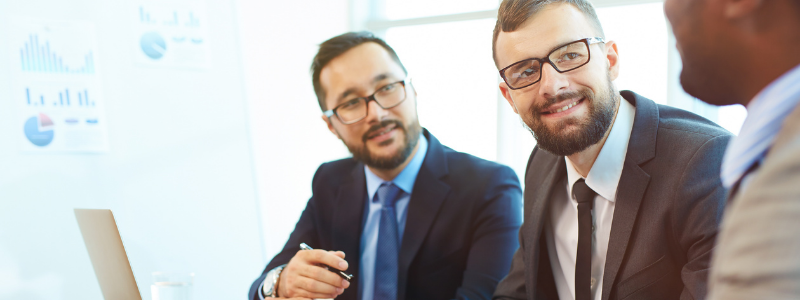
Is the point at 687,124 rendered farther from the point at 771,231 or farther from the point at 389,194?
the point at 389,194

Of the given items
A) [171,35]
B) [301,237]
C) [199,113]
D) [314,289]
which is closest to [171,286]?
[314,289]

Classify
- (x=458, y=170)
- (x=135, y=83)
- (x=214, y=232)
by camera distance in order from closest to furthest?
(x=458, y=170)
(x=135, y=83)
(x=214, y=232)

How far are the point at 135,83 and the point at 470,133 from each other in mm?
2085

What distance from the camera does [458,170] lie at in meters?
2.11

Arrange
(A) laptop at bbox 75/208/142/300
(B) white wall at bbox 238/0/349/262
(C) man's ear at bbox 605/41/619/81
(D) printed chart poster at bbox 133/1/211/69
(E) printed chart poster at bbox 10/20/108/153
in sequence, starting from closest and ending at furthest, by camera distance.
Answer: (A) laptop at bbox 75/208/142/300
(C) man's ear at bbox 605/41/619/81
(E) printed chart poster at bbox 10/20/108/153
(D) printed chart poster at bbox 133/1/211/69
(B) white wall at bbox 238/0/349/262

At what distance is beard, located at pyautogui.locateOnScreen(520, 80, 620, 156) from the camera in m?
1.37

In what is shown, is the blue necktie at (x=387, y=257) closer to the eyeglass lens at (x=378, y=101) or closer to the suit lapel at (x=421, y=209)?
the suit lapel at (x=421, y=209)

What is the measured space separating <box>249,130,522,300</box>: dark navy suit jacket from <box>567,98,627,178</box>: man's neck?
0.54 metres

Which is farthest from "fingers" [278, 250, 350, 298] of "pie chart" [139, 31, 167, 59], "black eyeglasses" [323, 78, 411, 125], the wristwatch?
"pie chart" [139, 31, 167, 59]

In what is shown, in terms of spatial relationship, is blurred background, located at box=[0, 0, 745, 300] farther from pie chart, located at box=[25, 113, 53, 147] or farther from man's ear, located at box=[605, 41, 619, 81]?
man's ear, located at box=[605, 41, 619, 81]

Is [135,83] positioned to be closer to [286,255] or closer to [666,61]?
[286,255]

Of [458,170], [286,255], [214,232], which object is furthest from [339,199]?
[214,232]

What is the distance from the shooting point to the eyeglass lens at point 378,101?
214 centimetres

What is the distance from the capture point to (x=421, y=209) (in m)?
2.02
